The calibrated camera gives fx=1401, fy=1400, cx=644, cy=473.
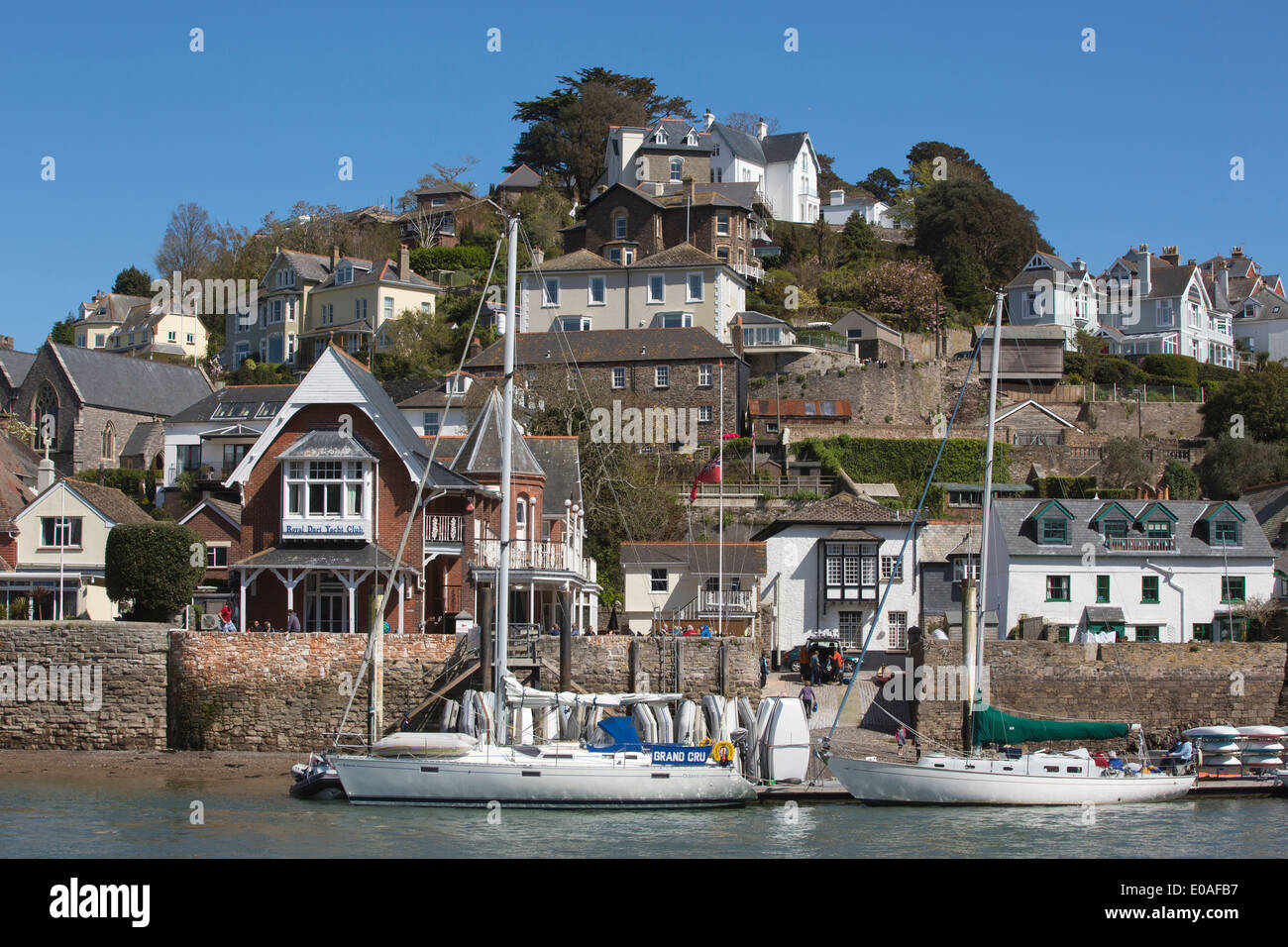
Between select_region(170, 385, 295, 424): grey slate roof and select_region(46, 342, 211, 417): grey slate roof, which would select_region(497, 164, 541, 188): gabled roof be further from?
select_region(170, 385, 295, 424): grey slate roof

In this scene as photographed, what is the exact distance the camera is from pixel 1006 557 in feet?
158

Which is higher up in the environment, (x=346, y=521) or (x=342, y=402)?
(x=342, y=402)

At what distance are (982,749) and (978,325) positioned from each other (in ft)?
182

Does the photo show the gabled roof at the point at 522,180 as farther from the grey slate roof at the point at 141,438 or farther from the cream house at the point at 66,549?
the cream house at the point at 66,549

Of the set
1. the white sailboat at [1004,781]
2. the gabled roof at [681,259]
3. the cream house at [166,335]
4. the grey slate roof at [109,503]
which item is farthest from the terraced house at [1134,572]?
the cream house at [166,335]

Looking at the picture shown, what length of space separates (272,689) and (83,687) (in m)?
4.97

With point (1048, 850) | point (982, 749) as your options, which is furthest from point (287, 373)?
point (1048, 850)

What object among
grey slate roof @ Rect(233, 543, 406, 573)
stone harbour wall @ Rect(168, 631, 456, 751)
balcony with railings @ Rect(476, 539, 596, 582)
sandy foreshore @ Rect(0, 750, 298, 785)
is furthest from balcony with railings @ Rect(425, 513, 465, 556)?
sandy foreshore @ Rect(0, 750, 298, 785)

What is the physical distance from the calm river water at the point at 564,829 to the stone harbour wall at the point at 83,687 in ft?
13.2

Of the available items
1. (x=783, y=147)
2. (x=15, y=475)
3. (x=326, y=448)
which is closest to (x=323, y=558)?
(x=326, y=448)

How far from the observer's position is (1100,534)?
160ft

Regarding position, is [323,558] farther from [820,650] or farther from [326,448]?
[820,650]

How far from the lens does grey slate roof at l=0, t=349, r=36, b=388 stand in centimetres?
7612

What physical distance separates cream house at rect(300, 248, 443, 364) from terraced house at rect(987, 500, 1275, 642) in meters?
47.2
